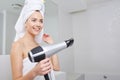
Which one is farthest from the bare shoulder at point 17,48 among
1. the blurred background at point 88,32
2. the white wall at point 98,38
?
the white wall at point 98,38

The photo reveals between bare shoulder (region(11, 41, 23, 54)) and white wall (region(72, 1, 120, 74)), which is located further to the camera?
white wall (region(72, 1, 120, 74))

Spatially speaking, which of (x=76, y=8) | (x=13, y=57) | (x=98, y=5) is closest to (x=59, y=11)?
(x=76, y=8)

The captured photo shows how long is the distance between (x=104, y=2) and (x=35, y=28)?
1.46m

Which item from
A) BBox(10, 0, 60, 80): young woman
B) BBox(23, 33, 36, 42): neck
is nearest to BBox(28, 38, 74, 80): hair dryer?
BBox(10, 0, 60, 80): young woman

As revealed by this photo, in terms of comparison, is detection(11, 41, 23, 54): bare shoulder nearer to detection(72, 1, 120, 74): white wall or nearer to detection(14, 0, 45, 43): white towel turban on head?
detection(14, 0, 45, 43): white towel turban on head

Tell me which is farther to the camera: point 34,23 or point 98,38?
point 98,38

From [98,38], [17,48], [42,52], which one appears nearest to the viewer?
[42,52]

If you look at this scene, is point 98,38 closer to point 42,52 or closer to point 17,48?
point 17,48

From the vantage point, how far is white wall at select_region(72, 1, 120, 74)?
181 cm

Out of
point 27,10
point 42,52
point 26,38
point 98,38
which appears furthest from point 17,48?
point 98,38

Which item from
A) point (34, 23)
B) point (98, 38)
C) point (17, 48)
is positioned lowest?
point (98, 38)

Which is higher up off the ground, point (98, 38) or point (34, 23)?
point (34, 23)

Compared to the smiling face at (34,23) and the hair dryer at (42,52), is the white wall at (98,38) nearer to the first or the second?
the smiling face at (34,23)

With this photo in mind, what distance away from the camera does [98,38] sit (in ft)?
6.23
